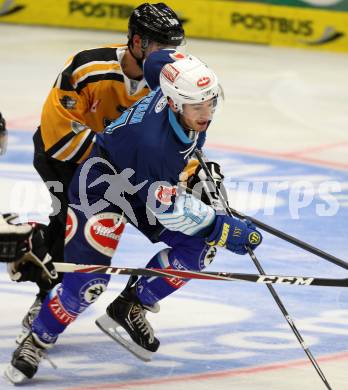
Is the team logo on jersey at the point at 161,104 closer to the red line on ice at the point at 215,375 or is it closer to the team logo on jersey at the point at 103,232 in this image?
the team logo on jersey at the point at 103,232

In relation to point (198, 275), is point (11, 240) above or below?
above

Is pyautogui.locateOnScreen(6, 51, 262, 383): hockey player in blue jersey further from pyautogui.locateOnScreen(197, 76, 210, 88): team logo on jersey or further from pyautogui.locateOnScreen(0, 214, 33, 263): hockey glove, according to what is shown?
pyautogui.locateOnScreen(0, 214, 33, 263): hockey glove

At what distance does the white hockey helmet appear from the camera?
5.10 meters

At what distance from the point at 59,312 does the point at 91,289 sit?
20 cm

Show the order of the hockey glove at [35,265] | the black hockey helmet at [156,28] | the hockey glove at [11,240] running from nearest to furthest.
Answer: the hockey glove at [11,240] < the hockey glove at [35,265] < the black hockey helmet at [156,28]

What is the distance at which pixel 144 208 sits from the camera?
555 cm

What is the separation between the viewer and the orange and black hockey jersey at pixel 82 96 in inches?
234

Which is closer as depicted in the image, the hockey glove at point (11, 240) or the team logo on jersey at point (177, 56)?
the hockey glove at point (11, 240)

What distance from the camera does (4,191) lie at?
833 cm

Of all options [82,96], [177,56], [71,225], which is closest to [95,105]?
[82,96]

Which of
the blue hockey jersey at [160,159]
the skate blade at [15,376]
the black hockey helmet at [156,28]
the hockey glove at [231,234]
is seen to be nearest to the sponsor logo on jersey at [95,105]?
the black hockey helmet at [156,28]

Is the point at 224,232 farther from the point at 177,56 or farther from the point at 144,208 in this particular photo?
the point at 177,56

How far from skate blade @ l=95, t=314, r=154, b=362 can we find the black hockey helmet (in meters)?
1.39

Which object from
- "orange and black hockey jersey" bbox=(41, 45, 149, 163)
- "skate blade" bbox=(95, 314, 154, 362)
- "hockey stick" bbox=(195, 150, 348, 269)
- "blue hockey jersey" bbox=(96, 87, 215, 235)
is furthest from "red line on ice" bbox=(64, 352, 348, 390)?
"orange and black hockey jersey" bbox=(41, 45, 149, 163)
